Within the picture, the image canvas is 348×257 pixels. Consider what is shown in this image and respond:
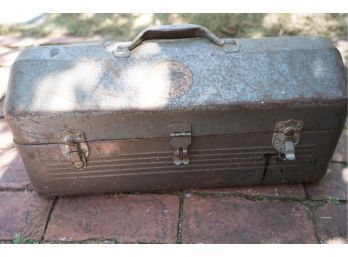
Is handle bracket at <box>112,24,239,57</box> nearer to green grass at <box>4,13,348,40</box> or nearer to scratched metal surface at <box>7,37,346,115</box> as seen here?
scratched metal surface at <box>7,37,346,115</box>

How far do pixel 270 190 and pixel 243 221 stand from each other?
0.29 meters

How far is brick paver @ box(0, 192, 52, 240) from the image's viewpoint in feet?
6.64

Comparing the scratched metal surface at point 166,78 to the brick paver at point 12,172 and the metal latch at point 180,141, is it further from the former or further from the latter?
the brick paver at point 12,172

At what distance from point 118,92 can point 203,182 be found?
753 millimetres

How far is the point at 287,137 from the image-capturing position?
1.88 metres

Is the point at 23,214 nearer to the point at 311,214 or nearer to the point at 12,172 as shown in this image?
the point at 12,172

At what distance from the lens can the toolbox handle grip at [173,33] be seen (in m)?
1.88

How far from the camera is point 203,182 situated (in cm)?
213

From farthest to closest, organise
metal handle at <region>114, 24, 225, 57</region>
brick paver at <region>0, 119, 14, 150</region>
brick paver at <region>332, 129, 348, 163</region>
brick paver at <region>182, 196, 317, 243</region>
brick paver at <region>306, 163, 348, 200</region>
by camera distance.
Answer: brick paver at <region>0, 119, 14, 150</region>, brick paver at <region>332, 129, 348, 163</region>, brick paver at <region>306, 163, 348, 200</region>, brick paver at <region>182, 196, 317, 243</region>, metal handle at <region>114, 24, 225, 57</region>

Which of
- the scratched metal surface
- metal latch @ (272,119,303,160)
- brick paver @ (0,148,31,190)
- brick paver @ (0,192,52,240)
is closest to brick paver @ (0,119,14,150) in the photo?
brick paver @ (0,148,31,190)

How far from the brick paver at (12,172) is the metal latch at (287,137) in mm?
1504

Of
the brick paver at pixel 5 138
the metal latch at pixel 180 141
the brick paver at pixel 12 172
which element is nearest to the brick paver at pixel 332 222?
the metal latch at pixel 180 141

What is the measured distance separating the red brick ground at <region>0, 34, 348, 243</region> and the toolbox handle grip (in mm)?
898

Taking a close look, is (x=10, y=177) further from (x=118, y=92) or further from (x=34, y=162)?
(x=118, y=92)
